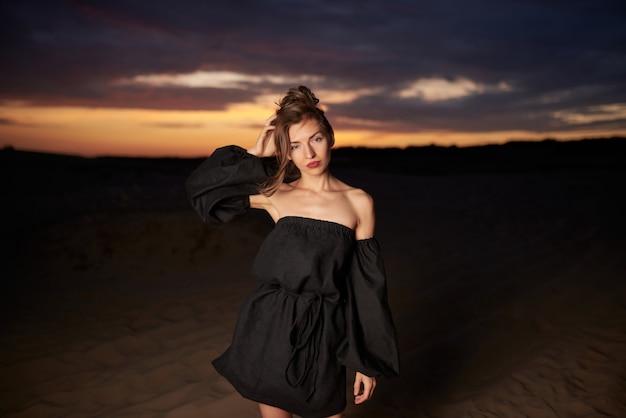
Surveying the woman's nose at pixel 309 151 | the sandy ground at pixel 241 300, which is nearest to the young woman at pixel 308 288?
the woman's nose at pixel 309 151

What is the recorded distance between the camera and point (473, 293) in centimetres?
514

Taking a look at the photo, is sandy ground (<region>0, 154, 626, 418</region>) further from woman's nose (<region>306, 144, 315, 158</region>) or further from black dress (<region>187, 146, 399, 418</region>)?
woman's nose (<region>306, 144, 315, 158</region>)

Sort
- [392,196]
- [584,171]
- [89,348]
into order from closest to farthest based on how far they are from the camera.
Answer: [89,348]
[392,196]
[584,171]

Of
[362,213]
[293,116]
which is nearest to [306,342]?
[362,213]

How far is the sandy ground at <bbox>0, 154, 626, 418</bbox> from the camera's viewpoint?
11.0 ft

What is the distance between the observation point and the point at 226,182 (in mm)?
2146

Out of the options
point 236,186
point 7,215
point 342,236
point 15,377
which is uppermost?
point 236,186

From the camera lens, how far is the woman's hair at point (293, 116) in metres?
1.95

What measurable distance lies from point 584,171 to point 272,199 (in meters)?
14.6

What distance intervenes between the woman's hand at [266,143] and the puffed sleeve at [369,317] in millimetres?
510

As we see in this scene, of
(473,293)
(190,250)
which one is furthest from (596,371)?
(190,250)

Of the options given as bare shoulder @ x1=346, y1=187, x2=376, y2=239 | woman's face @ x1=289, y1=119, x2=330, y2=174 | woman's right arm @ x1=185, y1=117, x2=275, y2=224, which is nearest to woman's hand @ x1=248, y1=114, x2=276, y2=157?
woman's right arm @ x1=185, y1=117, x2=275, y2=224

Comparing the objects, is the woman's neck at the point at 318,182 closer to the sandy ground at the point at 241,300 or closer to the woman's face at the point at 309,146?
the woman's face at the point at 309,146

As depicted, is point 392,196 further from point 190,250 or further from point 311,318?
point 311,318
